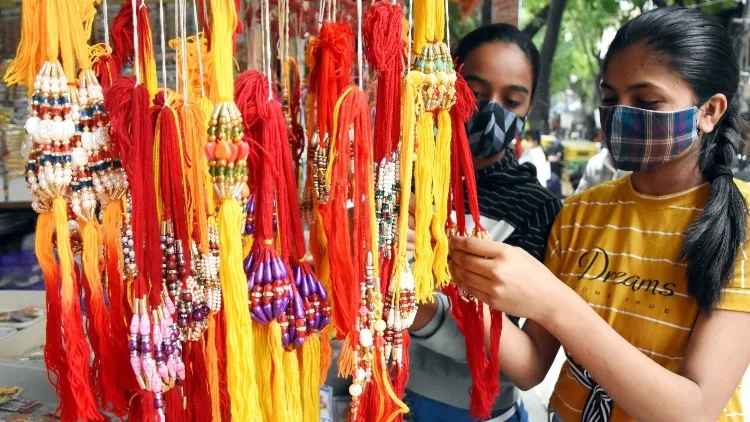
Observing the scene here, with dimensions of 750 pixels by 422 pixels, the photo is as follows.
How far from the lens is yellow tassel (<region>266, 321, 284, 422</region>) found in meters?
0.54

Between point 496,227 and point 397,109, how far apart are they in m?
0.48

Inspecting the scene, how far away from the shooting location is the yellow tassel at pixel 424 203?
1.97 feet

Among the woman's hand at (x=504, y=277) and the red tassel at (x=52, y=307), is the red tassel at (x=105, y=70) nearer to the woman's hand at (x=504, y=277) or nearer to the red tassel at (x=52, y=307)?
the red tassel at (x=52, y=307)

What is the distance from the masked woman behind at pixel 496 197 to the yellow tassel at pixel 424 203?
0.38 metres

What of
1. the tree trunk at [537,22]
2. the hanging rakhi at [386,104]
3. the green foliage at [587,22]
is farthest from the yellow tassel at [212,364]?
the tree trunk at [537,22]

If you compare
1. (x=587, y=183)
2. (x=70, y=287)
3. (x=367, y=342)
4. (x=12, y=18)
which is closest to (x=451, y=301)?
(x=367, y=342)

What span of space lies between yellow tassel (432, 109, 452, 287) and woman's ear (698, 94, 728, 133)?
0.48 metres

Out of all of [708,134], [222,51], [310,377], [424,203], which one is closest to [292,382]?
[310,377]

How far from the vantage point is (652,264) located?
0.83m

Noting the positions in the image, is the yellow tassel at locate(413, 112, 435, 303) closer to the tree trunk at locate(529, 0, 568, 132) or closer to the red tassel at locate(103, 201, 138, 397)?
the red tassel at locate(103, 201, 138, 397)

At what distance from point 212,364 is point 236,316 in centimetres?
14

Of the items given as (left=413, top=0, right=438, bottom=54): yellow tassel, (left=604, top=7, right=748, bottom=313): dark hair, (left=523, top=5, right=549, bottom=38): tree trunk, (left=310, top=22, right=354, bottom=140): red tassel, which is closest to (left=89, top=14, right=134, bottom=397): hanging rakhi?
(left=310, top=22, right=354, bottom=140): red tassel

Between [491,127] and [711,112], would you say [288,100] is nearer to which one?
[491,127]

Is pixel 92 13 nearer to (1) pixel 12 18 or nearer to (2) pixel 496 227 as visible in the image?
(2) pixel 496 227
